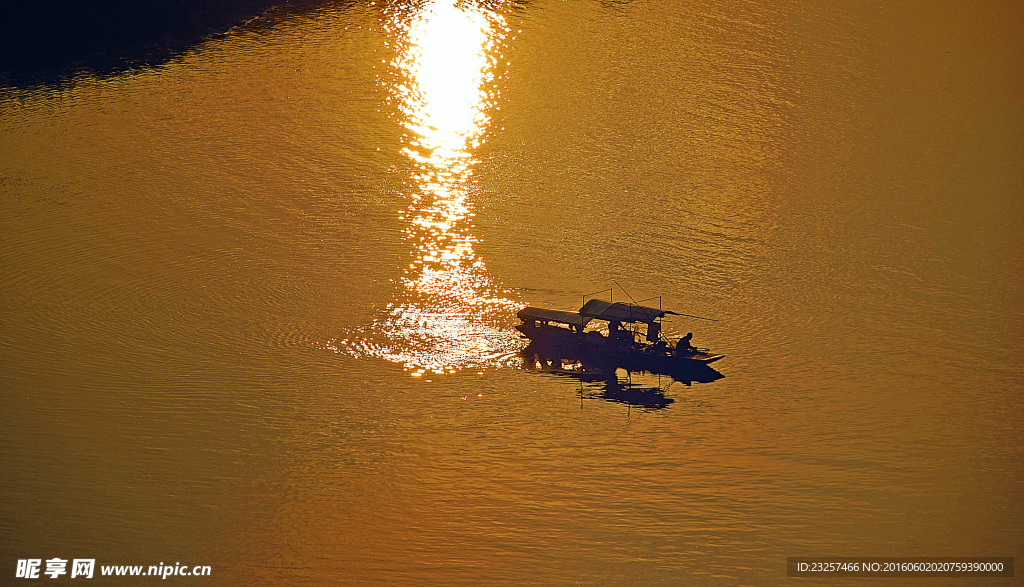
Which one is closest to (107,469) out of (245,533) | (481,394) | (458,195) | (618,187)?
(245,533)

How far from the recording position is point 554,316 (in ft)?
59.6

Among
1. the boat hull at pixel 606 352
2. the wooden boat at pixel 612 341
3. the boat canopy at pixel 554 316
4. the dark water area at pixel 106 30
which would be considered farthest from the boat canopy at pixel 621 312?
the dark water area at pixel 106 30

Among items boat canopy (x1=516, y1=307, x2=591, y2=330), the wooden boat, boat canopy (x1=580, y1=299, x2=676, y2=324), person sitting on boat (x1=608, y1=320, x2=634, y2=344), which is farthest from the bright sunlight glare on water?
person sitting on boat (x1=608, y1=320, x2=634, y2=344)

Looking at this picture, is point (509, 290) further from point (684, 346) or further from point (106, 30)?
point (106, 30)

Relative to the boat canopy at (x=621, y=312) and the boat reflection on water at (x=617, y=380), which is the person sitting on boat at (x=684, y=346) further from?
the boat canopy at (x=621, y=312)

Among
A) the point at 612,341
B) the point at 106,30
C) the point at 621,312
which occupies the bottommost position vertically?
the point at 612,341

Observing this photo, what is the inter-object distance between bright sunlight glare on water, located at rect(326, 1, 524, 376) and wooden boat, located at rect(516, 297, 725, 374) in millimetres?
635

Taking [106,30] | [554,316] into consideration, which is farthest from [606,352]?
[106,30]

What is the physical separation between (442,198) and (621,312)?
277 inches

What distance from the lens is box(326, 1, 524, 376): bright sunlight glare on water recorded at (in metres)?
18.4

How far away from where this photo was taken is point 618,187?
78.5 feet

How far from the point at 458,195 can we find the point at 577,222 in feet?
9.47

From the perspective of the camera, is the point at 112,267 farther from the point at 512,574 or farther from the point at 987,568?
the point at 987,568

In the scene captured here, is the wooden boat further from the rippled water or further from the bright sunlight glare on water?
the bright sunlight glare on water
